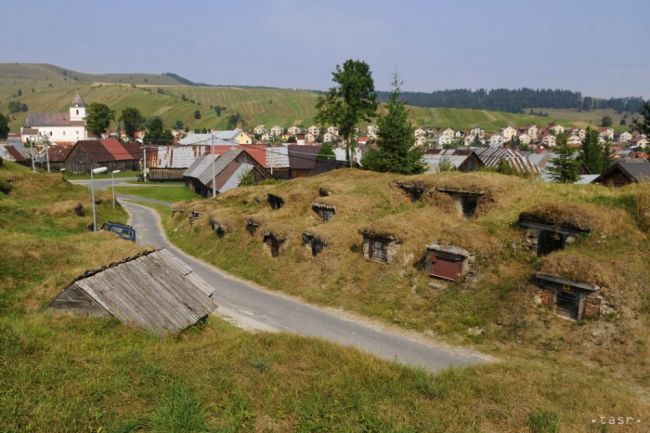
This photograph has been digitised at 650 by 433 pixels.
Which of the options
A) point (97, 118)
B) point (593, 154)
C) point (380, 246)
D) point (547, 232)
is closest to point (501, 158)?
point (593, 154)

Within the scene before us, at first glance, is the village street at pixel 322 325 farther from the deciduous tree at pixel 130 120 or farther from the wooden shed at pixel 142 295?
the deciduous tree at pixel 130 120

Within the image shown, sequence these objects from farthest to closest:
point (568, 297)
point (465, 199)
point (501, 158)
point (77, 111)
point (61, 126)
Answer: point (77, 111) → point (61, 126) → point (501, 158) → point (465, 199) → point (568, 297)

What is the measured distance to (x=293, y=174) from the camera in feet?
282

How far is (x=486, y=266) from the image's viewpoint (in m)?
25.5

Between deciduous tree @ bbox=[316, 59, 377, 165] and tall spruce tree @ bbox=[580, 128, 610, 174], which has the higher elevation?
deciduous tree @ bbox=[316, 59, 377, 165]

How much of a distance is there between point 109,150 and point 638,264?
369 ft

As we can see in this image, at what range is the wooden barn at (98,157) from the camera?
10662 centimetres

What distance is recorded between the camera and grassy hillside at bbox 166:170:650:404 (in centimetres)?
2000

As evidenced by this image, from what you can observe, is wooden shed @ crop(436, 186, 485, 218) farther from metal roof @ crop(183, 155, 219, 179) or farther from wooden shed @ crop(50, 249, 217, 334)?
metal roof @ crop(183, 155, 219, 179)

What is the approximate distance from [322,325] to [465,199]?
46.7 feet

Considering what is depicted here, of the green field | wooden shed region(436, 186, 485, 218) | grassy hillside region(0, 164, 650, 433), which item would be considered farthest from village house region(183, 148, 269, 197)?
grassy hillside region(0, 164, 650, 433)

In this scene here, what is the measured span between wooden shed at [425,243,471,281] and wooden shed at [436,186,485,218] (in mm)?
6269

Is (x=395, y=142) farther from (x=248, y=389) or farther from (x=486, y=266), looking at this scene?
(x=248, y=389)

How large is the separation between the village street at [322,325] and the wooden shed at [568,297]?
435 centimetres
